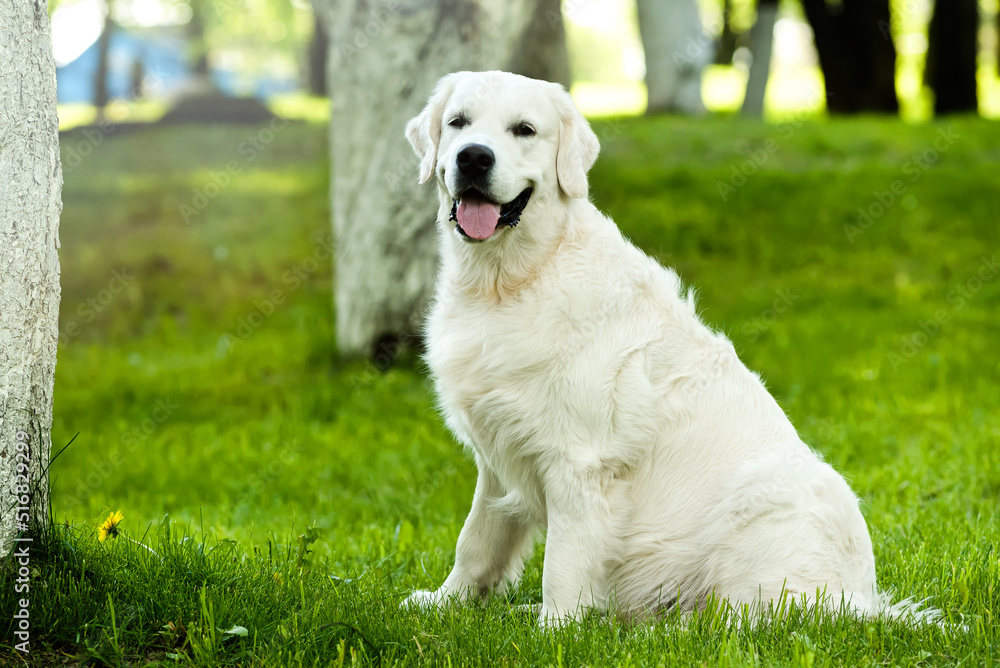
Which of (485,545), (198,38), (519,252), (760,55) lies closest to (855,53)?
(760,55)

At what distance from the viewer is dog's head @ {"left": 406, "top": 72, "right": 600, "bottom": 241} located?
10.8ft

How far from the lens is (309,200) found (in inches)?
433

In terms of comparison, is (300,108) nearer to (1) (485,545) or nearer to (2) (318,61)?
(2) (318,61)

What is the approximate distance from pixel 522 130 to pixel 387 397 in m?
3.58

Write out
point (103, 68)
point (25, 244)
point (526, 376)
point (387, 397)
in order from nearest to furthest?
point (25, 244), point (526, 376), point (387, 397), point (103, 68)

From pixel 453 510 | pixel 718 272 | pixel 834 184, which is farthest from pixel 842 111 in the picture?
pixel 453 510

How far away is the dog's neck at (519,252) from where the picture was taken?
3412 millimetres

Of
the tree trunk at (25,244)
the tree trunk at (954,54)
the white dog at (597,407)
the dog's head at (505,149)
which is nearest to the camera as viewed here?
the tree trunk at (25,244)

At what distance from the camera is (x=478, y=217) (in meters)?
3.36

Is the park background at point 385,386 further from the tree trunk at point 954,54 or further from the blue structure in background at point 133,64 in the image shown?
the blue structure in background at point 133,64

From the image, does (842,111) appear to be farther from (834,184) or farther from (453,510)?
(453,510)

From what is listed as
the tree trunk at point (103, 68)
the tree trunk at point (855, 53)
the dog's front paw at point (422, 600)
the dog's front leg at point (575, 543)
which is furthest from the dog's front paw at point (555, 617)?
the tree trunk at point (103, 68)

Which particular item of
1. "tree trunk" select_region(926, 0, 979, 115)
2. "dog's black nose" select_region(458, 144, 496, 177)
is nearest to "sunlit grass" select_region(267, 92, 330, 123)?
"tree trunk" select_region(926, 0, 979, 115)

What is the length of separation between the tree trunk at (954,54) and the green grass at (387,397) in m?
2.99
